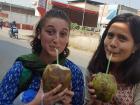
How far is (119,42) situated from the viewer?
2.67 meters

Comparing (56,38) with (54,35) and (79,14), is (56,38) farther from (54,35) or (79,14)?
(79,14)

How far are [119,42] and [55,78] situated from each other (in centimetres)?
55

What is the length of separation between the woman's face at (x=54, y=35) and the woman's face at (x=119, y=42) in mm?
300

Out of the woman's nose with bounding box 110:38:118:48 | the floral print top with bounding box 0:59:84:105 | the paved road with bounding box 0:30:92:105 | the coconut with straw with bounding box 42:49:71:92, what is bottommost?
the paved road with bounding box 0:30:92:105

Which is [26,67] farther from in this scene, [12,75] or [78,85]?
[78,85]

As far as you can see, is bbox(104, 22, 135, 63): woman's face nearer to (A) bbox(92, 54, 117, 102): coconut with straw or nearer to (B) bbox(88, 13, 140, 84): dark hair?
(B) bbox(88, 13, 140, 84): dark hair

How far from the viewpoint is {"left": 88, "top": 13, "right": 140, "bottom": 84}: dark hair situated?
2.77 m

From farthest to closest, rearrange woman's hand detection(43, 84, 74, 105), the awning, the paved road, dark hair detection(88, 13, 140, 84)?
the awning, the paved road, dark hair detection(88, 13, 140, 84), woman's hand detection(43, 84, 74, 105)

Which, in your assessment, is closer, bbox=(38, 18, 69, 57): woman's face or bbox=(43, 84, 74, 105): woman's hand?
bbox=(43, 84, 74, 105): woman's hand

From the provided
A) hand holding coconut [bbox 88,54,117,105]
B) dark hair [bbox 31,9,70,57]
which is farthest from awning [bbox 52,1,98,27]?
hand holding coconut [bbox 88,54,117,105]

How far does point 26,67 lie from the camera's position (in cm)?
273

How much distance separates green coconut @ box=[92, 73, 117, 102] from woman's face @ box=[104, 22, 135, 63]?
0.79ft

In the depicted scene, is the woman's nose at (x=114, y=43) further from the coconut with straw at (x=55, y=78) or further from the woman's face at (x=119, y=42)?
the coconut with straw at (x=55, y=78)

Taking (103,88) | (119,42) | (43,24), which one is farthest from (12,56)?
(103,88)
